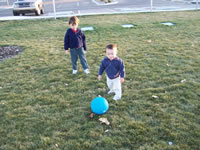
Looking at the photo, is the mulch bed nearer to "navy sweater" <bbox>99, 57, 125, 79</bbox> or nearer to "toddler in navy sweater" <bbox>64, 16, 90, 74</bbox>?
"toddler in navy sweater" <bbox>64, 16, 90, 74</bbox>

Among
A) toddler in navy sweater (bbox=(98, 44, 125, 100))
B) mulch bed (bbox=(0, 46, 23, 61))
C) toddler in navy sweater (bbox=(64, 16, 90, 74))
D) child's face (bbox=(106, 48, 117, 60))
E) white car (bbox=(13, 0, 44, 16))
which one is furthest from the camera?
white car (bbox=(13, 0, 44, 16))

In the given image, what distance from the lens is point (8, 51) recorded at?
7.74m

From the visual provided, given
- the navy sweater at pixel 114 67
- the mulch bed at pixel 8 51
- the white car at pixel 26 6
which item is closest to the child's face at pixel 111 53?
the navy sweater at pixel 114 67

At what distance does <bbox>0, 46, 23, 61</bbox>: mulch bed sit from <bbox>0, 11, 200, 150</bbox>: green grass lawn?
39cm

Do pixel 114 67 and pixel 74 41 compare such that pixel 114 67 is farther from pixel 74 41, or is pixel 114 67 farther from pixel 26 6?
pixel 26 6

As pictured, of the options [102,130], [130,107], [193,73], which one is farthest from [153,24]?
[102,130]

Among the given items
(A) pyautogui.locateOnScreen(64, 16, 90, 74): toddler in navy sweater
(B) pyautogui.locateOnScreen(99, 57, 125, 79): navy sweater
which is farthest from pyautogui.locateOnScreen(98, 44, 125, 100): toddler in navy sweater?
(A) pyautogui.locateOnScreen(64, 16, 90, 74): toddler in navy sweater

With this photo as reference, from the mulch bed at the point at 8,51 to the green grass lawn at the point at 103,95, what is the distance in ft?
1.27

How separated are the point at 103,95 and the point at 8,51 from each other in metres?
5.14

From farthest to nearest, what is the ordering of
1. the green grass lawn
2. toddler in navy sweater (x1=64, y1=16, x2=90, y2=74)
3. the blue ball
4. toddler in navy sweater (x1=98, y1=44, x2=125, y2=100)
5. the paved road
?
the paved road, toddler in navy sweater (x1=64, y1=16, x2=90, y2=74), toddler in navy sweater (x1=98, y1=44, x2=125, y2=100), the blue ball, the green grass lawn

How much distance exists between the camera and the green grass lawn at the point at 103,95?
307 cm

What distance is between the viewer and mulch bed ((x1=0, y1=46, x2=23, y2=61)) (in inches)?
286

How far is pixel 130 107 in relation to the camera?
3873mm

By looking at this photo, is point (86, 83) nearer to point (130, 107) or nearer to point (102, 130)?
point (130, 107)
